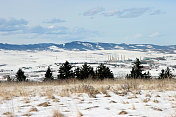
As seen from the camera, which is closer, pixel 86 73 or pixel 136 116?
pixel 136 116

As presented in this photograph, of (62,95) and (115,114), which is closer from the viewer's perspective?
(115,114)

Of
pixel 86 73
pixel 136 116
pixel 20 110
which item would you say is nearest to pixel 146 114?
pixel 136 116

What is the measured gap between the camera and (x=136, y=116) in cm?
559

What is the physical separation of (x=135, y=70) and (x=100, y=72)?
283 inches

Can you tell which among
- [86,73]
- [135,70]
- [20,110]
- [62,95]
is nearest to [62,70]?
[86,73]

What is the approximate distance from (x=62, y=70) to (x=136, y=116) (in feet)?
114

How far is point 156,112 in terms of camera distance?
607cm

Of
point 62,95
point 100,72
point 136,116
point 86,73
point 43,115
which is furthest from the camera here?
point 100,72

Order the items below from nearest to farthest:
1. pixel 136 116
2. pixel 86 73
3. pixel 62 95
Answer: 1. pixel 136 116
2. pixel 62 95
3. pixel 86 73

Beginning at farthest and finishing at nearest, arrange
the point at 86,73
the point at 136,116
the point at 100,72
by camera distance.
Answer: the point at 100,72, the point at 86,73, the point at 136,116

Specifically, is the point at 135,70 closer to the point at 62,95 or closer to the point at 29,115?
the point at 62,95

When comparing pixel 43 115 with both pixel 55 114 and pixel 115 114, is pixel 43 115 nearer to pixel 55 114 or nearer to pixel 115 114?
pixel 55 114

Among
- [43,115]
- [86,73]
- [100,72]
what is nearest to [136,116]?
[43,115]

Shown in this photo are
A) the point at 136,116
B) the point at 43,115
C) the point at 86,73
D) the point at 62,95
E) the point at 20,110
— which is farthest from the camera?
the point at 86,73
